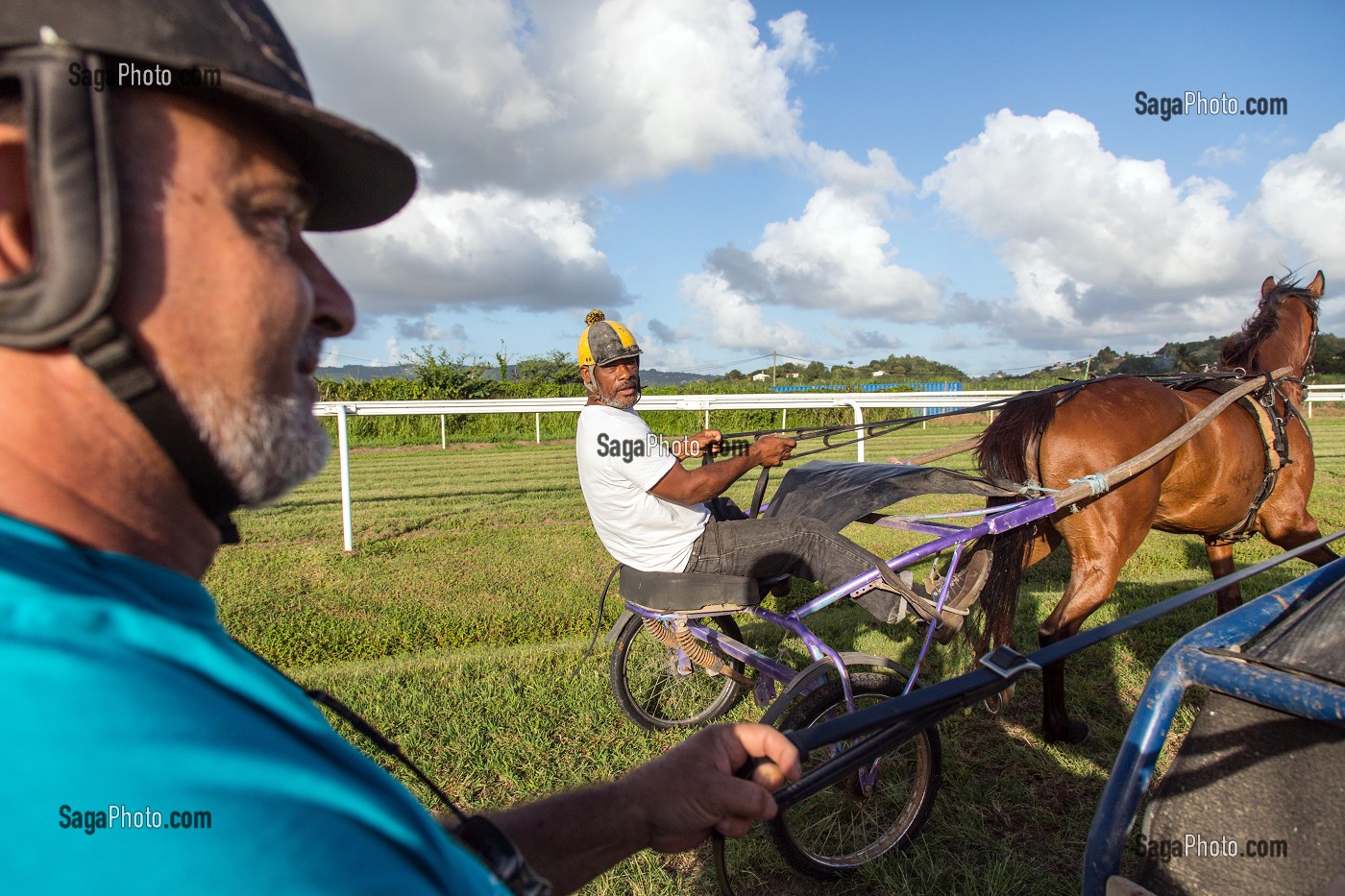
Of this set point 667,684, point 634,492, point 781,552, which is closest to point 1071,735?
point 781,552

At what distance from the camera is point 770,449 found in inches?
142

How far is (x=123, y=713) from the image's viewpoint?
55 cm

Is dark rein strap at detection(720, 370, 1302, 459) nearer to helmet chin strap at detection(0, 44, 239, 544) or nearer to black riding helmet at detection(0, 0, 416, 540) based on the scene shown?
black riding helmet at detection(0, 0, 416, 540)

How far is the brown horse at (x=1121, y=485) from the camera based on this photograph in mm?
4004

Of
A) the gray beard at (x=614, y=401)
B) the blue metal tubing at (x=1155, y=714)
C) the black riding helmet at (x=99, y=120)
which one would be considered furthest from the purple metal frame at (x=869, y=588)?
the black riding helmet at (x=99, y=120)

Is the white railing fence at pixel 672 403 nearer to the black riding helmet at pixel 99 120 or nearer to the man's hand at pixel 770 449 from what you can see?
the man's hand at pixel 770 449

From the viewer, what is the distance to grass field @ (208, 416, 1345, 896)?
300 centimetres

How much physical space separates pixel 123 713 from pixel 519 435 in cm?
2165

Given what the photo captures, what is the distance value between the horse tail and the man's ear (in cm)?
368

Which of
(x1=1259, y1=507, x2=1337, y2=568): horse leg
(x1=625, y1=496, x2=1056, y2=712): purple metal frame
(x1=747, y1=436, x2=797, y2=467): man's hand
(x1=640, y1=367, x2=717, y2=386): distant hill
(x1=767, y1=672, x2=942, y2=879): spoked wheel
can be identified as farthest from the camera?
(x1=640, y1=367, x2=717, y2=386): distant hill

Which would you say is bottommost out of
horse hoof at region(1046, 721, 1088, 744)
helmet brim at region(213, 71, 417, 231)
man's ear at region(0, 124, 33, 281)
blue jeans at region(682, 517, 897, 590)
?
horse hoof at region(1046, 721, 1088, 744)

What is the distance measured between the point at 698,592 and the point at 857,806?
1.12m

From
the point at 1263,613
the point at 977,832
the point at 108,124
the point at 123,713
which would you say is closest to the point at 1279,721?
the point at 1263,613

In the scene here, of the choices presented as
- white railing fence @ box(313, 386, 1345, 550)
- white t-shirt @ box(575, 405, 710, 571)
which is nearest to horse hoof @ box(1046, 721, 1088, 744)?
white t-shirt @ box(575, 405, 710, 571)
